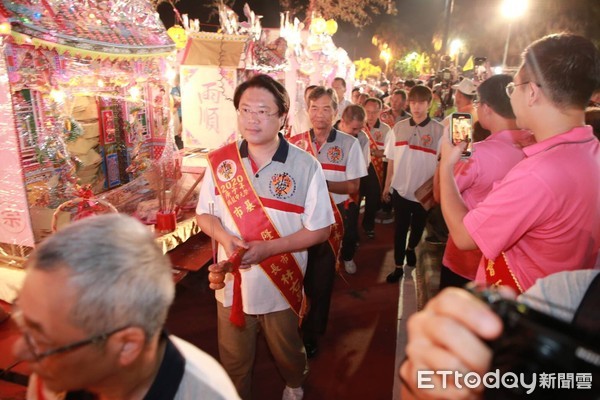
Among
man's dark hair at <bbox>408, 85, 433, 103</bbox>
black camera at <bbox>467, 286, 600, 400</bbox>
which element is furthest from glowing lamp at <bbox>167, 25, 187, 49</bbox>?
black camera at <bbox>467, 286, 600, 400</bbox>

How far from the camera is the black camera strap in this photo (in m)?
1.05

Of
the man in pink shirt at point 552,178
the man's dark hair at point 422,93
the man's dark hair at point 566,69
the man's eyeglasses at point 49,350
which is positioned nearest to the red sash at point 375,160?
the man's dark hair at point 422,93

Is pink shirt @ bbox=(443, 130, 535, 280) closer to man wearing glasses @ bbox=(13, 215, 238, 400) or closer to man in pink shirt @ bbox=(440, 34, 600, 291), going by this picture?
man in pink shirt @ bbox=(440, 34, 600, 291)

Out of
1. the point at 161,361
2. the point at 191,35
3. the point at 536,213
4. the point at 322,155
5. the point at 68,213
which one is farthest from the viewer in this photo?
the point at 191,35

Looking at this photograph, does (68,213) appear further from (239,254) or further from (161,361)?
(161,361)

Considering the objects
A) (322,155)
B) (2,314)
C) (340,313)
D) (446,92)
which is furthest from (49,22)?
(446,92)

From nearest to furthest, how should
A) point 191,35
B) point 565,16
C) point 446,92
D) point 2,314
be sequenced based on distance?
point 2,314, point 191,35, point 446,92, point 565,16

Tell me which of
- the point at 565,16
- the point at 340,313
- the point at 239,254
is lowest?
the point at 340,313

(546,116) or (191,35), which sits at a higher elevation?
(191,35)

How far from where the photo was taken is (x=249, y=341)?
2.60 metres

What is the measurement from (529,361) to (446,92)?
33.0ft

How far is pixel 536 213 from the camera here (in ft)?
5.33

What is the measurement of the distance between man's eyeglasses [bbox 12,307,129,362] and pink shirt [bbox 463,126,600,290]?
59.7 inches

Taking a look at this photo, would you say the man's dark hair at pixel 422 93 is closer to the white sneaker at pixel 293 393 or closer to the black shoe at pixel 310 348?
the black shoe at pixel 310 348
